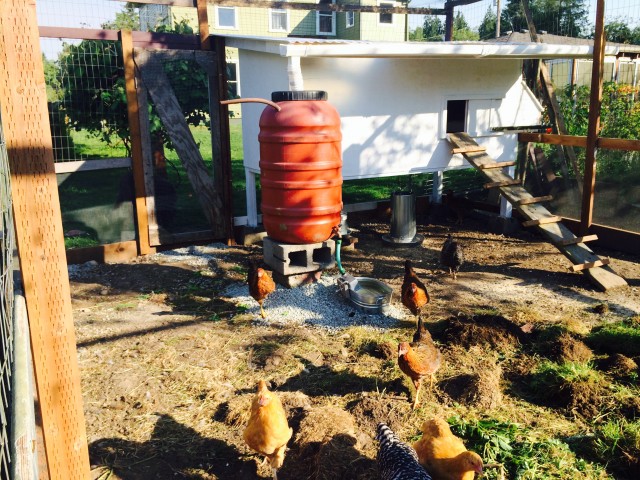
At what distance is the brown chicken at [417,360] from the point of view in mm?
3926

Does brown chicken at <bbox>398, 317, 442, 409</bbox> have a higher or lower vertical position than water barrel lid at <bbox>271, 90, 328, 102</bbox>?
lower

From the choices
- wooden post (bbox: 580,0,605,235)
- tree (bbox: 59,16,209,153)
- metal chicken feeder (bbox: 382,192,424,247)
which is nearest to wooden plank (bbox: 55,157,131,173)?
tree (bbox: 59,16,209,153)

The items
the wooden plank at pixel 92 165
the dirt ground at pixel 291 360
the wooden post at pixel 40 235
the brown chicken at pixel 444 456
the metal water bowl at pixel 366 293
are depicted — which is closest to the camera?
the wooden post at pixel 40 235

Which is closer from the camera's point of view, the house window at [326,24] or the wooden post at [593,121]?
the wooden post at [593,121]

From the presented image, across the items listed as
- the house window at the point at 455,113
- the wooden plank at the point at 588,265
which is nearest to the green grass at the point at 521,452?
the wooden plank at the point at 588,265

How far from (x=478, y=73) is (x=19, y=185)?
750 cm

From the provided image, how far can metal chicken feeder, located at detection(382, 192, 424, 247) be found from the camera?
8.41 metres

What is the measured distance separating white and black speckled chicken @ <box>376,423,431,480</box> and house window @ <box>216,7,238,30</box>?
23.9m

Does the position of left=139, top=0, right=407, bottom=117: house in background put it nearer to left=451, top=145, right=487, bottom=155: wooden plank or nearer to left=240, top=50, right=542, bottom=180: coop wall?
left=240, top=50, right=542, bottom=180: coop wall

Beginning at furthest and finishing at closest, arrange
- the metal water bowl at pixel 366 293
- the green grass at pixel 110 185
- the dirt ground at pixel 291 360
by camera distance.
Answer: the green grass at pixel 110 185, the metal water bowl at pixel 366 293, the dirt ground at pixel 291 360

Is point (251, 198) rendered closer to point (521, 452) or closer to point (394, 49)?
point (394, 49)

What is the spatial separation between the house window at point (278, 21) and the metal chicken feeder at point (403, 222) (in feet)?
62.5

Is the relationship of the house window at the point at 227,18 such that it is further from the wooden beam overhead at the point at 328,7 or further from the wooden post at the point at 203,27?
the wooden post at the point at 203,27

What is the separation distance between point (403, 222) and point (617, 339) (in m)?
3.94
